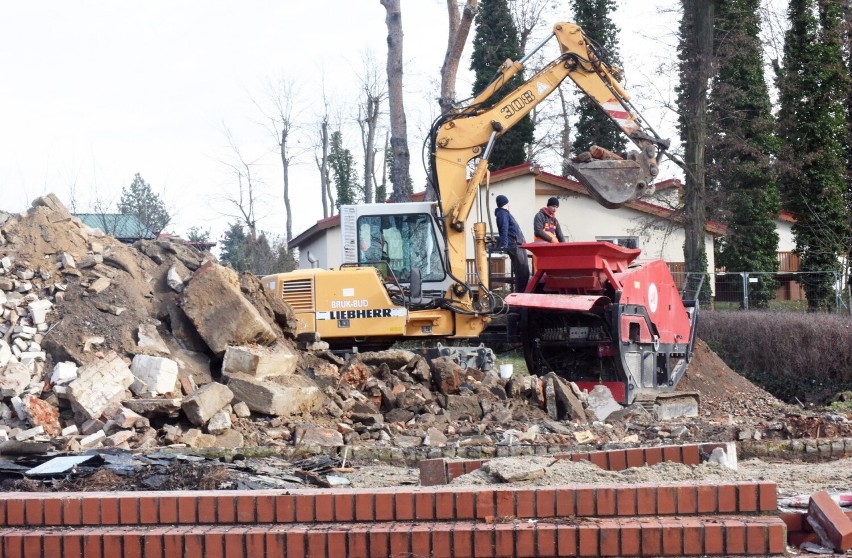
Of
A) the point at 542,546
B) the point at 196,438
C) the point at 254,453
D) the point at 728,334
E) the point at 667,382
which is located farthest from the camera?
the point at 728,334

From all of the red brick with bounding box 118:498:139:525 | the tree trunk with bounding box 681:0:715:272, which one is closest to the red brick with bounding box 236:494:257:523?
the red brick with bounding box 118:498:139:525

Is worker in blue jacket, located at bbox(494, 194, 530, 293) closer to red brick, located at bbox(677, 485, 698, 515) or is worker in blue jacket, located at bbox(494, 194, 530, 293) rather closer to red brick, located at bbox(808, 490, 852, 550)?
red brick, located at bbox(808, 490, 852, 550)

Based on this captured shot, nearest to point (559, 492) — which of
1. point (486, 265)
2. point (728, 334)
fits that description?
point (486, 265)

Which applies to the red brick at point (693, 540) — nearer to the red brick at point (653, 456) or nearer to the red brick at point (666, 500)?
the red brick at point (666, 500)

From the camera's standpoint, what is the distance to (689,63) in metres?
26.2

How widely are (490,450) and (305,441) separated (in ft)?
6.30

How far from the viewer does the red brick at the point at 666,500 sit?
4.45m

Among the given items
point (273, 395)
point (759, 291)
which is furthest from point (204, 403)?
point (759, 291)

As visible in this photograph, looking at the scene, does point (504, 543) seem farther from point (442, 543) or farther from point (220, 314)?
point (220, 314)

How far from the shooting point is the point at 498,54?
118 ft

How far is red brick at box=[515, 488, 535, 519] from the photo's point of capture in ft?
14.7

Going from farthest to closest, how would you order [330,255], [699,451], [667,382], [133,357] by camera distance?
[330,255]
[667,382]
[133,357]
[699,451]

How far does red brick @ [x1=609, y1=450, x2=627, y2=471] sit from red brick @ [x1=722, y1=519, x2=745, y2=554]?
1.39m

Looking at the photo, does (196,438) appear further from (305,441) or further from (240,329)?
(240,329)
